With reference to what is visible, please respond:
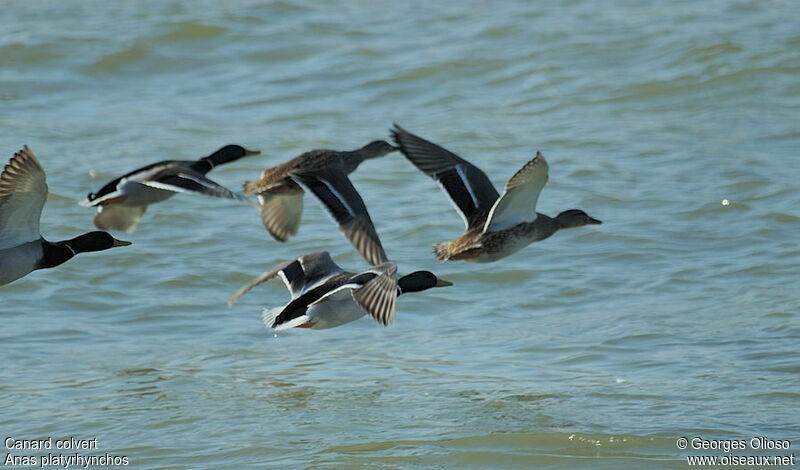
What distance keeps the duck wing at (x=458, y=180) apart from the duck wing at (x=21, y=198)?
2167 mm

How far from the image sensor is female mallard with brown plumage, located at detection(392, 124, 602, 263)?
7.70 metres

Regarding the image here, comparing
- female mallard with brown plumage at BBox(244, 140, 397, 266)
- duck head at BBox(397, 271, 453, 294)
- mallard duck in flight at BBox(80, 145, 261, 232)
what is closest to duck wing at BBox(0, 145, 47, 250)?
mallard duck in flight at BBox(80, 145, 261, 232)

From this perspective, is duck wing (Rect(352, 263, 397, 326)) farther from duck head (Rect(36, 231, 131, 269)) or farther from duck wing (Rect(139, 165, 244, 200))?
duck head (Rect(36, 231, 131, 269))

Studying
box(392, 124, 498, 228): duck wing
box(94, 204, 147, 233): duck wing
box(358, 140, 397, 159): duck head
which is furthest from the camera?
box(358, 140, 397, 159): duck head

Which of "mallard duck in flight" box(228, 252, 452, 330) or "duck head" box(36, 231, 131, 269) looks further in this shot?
"duck head" box(36, 231, 131, 269)

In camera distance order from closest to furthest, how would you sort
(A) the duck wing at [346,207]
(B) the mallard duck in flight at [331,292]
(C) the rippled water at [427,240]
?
(B) the mallard duck in flight at [331,292] → (A) the duck wing at [346,207] → (C) the rippled water at [427,240]

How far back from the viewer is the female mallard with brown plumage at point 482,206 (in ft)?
25.2

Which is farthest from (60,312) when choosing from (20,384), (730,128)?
(730,128)

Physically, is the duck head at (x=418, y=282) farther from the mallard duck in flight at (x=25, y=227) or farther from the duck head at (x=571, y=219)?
the mallard duck in flight at (x=25, y=227)

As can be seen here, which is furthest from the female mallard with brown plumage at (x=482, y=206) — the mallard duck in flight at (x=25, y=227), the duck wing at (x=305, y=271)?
the mallard duck in flight at (x=25, y=227)

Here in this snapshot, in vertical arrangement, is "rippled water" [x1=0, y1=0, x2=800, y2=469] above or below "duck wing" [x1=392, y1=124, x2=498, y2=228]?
below

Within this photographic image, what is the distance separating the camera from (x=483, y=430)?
7719 mm

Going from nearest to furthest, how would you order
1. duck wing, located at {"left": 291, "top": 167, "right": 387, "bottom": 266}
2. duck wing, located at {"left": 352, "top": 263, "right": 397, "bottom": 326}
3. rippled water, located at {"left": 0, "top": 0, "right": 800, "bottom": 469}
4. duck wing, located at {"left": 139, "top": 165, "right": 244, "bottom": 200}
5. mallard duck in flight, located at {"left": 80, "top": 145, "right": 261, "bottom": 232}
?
duck wing, located at {"left": 352, "top": 263, "right": 397, "bottom": 326} < duck wing, located at {"left": 139, "top": 165, "right": 244, "bottom": 200} < mallard duck in flight, located at {"left": 80, "top": 145, "right": 261, "bottom": 232} < duck wing, located at {"left": 291, "top": 167, "right": 387, "bottom": 266} < rippled water, located at {"left": 0, "top": 0, "right": 800, "bottom": 469}

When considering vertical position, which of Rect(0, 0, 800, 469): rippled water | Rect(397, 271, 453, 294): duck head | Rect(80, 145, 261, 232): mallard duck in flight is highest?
Rect(80, 145, 261, 232): mallard duck in flight
